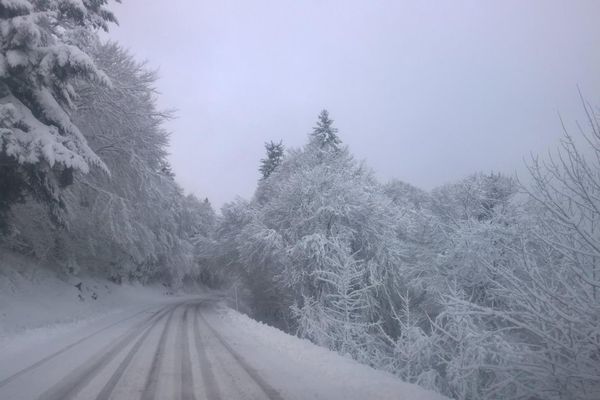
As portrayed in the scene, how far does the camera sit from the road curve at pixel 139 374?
23.2 feet

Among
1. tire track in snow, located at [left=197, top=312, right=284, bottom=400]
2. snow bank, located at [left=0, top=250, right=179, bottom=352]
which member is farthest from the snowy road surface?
snow bank, located at [left=0, top=250, right=179, bottom=352]

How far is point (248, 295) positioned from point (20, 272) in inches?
717

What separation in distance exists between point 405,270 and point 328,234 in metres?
4.73

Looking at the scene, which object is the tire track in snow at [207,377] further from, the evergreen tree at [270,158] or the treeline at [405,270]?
the evergreen tree at [270,158]

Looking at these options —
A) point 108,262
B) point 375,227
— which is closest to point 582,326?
point 375,227

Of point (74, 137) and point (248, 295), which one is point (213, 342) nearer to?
point (74, 137)

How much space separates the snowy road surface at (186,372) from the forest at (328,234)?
6.88 feet

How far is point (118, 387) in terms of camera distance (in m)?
7.52

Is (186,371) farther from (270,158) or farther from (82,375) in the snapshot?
(270,158)

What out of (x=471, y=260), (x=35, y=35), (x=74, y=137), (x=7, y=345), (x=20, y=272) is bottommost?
(x=7, y=345)

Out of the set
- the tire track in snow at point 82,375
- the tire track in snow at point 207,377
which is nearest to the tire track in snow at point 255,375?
the tire track in snow at point 207,377

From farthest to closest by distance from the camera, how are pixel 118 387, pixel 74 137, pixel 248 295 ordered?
1. pixel 248 295
2. pixel 74 137
3. pixel 118 387

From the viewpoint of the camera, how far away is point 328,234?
23.9 meters

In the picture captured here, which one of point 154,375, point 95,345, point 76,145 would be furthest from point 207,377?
point 76,145
